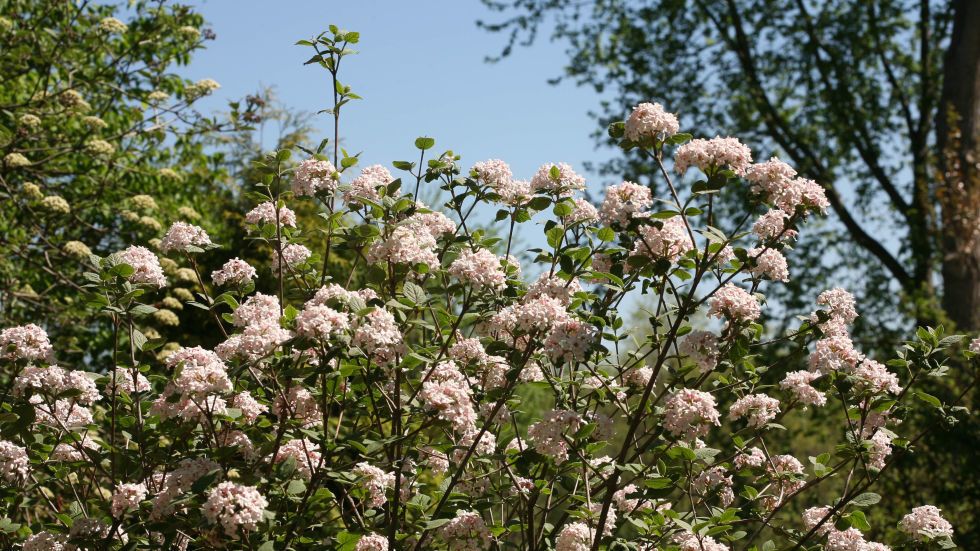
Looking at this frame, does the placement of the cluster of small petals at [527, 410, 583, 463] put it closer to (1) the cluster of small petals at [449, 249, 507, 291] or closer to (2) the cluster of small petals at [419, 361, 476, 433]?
(2) the cluster of small petals at [419, 361, 476, 433]

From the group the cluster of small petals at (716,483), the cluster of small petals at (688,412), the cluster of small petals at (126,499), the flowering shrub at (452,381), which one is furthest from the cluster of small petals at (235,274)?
the cluster of small petals at (716,483)

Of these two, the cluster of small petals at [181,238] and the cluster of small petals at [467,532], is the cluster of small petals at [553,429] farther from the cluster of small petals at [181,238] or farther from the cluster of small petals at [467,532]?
the cluster of small petals at [181,238]

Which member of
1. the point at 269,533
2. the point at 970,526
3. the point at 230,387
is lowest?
the point at 269,533

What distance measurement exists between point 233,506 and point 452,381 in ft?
2.35

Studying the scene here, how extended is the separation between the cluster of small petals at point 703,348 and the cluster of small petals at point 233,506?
4.92ft

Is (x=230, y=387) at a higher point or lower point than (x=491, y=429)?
lower

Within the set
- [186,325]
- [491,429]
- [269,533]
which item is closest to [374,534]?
[269,533]

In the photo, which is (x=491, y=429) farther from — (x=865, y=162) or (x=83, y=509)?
(x=865, y=162)

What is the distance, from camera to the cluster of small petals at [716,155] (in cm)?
298

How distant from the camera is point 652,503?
3738mm

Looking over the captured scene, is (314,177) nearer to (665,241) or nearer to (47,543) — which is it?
(665,241)

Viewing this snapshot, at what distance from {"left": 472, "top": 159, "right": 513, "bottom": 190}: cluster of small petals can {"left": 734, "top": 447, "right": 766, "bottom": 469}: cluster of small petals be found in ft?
4.74

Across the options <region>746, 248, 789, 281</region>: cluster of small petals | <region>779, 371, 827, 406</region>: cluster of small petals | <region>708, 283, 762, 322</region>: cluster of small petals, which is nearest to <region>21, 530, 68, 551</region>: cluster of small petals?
<region>708, 283, 762, 322</region>: cluster of small petals

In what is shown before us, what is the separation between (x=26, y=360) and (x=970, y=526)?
361 inches
